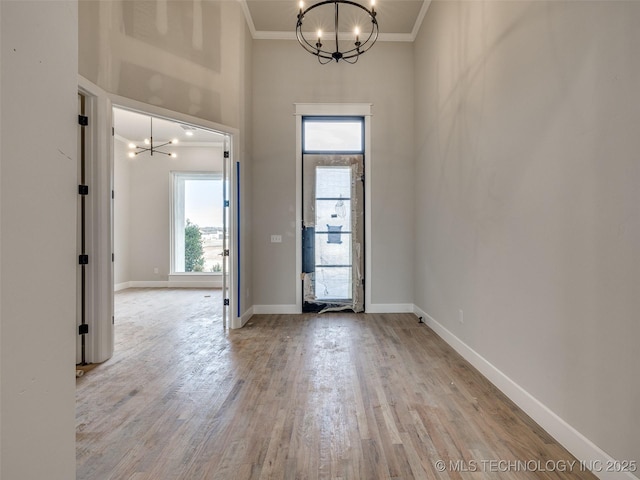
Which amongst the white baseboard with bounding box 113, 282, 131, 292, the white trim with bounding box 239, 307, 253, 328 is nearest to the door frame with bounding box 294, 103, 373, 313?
the white trim with bounding box 239, 307, 253, 328

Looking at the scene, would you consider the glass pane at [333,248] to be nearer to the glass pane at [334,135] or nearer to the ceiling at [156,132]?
the glass pane at [334,135]

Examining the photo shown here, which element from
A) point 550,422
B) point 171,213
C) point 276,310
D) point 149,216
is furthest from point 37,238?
point 149,216

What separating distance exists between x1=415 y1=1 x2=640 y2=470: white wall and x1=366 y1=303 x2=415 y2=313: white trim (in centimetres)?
144

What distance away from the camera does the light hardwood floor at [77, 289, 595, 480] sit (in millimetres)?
1685

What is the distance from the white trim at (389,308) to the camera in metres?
4.75

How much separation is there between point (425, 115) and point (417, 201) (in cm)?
117

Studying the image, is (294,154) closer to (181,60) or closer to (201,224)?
(181,60)

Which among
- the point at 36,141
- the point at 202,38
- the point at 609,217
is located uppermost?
the point at 202,38

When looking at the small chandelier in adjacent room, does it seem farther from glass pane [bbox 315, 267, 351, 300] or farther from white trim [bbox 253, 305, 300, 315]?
glass pane [bbox 315, 267, 351, 300]

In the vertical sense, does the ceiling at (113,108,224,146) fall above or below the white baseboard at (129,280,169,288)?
above

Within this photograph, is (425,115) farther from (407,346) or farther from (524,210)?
(407,346)

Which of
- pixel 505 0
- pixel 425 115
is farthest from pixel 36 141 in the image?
pixel 425 115

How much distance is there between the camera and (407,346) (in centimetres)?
342

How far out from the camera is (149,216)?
24.3ft
